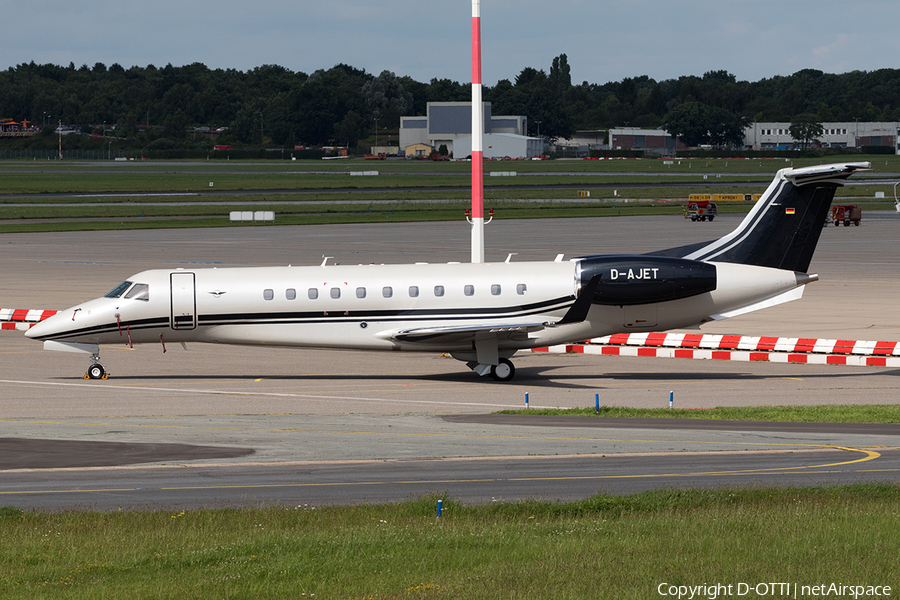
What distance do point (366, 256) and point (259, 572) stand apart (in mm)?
54781

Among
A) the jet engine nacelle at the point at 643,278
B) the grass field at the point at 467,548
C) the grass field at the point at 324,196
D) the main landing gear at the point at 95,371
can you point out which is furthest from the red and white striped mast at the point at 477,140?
the grass field at the point at 324,196

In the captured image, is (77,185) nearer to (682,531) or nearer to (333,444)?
(333,444)

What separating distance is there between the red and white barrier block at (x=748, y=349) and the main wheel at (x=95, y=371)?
598 inches

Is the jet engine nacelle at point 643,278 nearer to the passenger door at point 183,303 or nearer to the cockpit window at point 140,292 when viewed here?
the passenger door at point 183,303

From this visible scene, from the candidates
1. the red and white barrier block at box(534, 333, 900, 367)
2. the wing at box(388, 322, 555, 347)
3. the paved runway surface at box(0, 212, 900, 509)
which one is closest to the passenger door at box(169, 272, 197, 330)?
the paved runway surface at box(0, 212, 900, 509)

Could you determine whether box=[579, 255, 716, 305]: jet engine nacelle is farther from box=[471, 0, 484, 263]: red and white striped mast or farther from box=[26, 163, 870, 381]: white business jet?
box=[471, 0, 484, 263]: red and white striped mast

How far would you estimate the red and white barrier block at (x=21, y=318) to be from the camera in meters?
43.6

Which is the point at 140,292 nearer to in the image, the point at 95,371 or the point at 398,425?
the point at 95,371

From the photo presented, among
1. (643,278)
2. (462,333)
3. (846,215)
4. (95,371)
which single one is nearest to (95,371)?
(95,371)

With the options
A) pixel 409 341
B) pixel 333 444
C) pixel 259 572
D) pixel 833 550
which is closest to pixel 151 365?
pixel 409 341

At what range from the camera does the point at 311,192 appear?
5517 inches

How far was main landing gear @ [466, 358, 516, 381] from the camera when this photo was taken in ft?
111

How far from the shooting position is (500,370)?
33812mm

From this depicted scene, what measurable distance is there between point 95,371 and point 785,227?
21.2m
